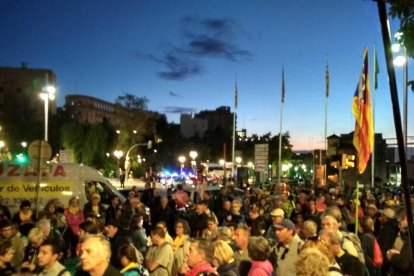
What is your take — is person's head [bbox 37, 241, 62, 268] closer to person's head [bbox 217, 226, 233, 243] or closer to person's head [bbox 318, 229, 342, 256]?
person's head [bbox 217, 226, 233, 243]

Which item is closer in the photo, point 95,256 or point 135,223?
point 95,256

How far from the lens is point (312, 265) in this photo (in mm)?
4973

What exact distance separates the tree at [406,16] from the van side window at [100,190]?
13.6 metres

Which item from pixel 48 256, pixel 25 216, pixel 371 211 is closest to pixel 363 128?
pixel 371 211

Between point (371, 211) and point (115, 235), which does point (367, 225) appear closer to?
point (371, 211)

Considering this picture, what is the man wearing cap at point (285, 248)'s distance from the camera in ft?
23.6

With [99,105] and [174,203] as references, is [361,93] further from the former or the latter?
[99,105]

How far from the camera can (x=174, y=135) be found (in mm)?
85375

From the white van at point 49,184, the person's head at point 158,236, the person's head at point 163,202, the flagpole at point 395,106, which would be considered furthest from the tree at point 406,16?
the white van at point 49,184

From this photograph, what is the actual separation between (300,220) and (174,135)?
245 ft

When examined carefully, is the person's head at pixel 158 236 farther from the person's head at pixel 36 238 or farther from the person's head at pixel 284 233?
the person's head at pixel 284 233

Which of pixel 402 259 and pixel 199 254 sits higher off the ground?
pixel 199 254

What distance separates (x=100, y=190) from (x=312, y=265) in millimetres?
13631

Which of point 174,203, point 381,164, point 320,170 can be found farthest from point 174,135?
point 174,203
